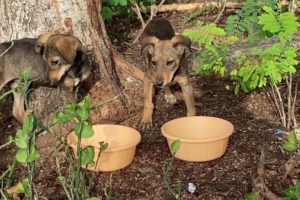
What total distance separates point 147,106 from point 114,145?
2.52 ft

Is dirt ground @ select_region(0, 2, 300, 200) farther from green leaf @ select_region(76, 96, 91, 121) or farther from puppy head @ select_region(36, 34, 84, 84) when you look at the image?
green leaf @ select_region(76, 96, 91, 121)

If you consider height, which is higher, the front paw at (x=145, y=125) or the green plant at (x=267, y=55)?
the green plant at (x=267, y=55)

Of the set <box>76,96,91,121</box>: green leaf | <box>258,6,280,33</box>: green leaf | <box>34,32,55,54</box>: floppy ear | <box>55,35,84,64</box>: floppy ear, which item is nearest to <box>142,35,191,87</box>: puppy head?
<box>55,35,84,64</box>: floppy ear

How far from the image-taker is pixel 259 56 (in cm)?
495

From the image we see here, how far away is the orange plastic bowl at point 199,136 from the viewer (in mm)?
4762

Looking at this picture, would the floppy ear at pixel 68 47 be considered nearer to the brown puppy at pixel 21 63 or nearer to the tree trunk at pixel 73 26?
the brown puppy at pixel 21 63

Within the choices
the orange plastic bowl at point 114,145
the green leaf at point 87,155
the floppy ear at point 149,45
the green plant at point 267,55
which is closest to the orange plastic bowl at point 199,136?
the orange plastic bowl at point 114,145

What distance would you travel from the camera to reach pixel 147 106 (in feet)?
18.6

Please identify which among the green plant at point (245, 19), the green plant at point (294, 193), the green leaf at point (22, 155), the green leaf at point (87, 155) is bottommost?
the green plant at point (294, 193)

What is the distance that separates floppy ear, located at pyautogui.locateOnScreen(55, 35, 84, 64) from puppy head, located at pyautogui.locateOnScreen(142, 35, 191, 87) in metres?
0.73

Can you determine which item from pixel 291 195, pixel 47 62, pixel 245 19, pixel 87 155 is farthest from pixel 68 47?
pixel 291 195

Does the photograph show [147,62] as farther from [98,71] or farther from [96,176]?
[96,176]

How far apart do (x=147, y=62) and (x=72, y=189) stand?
263cm

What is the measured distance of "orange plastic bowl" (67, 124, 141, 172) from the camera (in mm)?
4645
